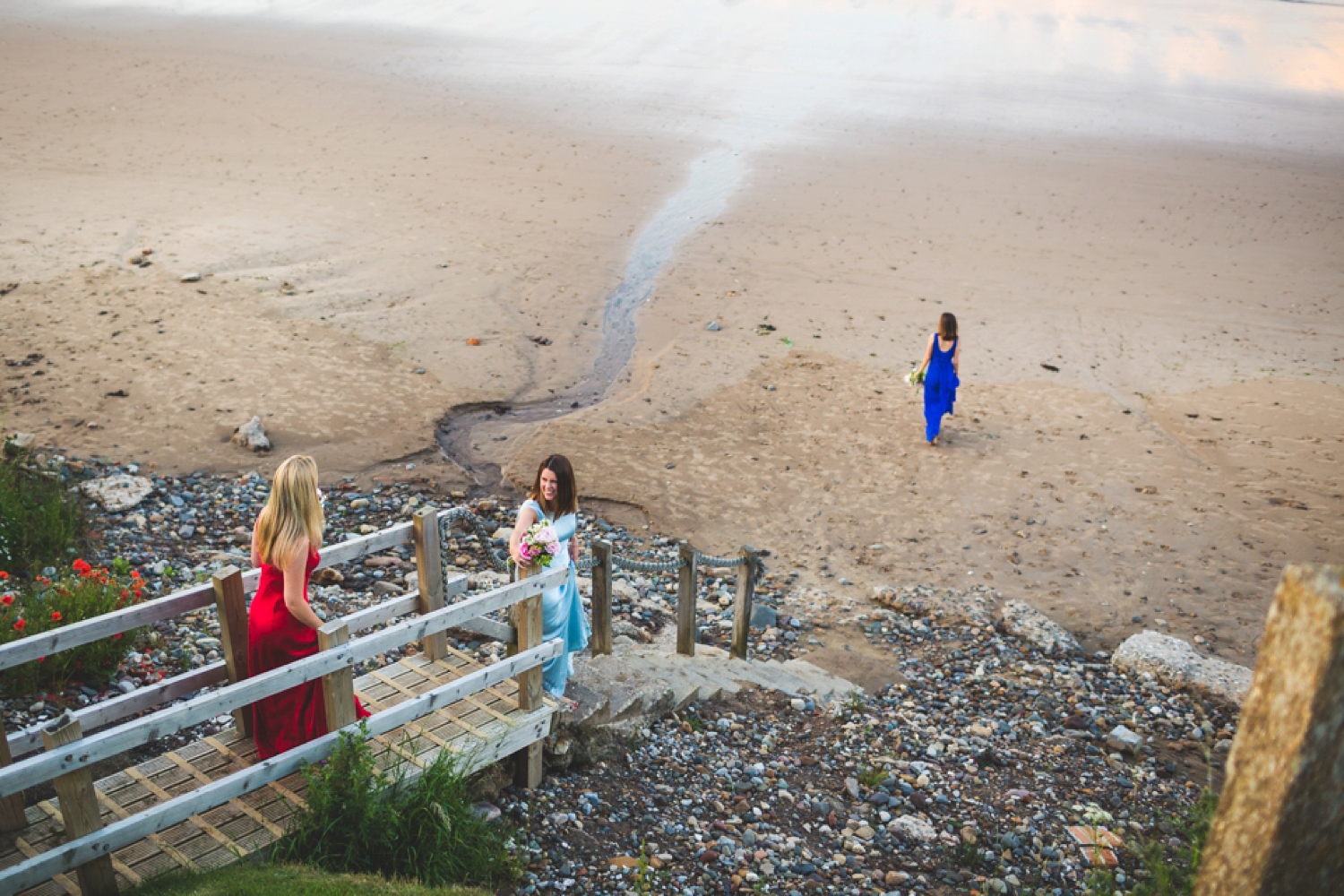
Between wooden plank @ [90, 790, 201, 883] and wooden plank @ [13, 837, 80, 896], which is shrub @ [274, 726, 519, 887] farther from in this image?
wooden plank @ [13, 837, 80, 896]

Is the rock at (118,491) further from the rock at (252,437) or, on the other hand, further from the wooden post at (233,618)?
the wooden post at (233,618)

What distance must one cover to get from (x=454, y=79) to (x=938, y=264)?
1882cm

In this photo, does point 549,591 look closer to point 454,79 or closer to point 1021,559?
point 1021,559

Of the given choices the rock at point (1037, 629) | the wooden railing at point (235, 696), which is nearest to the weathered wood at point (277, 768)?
the wooden railing at point (235, 696)

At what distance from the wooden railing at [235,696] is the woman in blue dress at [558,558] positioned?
0.29 metres

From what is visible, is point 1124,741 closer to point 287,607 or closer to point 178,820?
point 287,607

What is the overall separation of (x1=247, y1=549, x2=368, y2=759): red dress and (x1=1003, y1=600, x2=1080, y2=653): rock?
6793 millimetres

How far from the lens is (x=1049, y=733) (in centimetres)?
780

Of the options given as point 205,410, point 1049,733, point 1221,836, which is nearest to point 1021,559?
point 1049,733

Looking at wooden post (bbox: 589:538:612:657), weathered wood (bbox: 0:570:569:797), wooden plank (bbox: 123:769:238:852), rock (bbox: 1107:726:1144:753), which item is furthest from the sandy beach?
wooden plank (bbox: 123:769:238:852)

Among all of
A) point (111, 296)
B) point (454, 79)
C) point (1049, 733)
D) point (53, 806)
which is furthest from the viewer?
point (454, 79)

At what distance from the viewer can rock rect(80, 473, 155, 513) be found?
10094mm

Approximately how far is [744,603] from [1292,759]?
575 cm

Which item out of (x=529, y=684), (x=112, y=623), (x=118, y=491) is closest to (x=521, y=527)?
(x=529, y=684)
